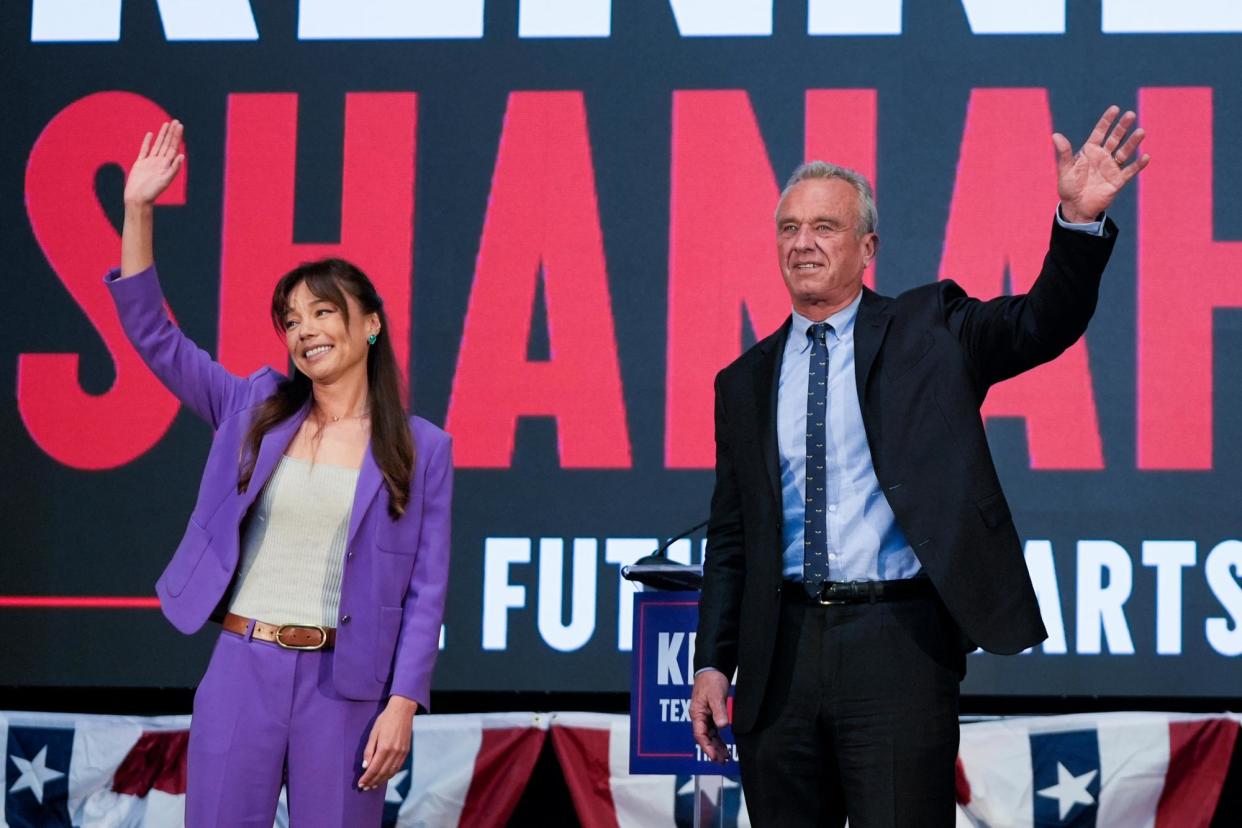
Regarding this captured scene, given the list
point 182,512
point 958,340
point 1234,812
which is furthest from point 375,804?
point 1234,812

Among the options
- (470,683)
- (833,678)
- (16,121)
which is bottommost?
(470,683)

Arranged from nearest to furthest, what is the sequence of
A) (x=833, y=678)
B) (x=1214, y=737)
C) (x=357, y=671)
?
1. (x=833, y=678)
2. (x=357, y=671)
3. (x=1214, y=737)

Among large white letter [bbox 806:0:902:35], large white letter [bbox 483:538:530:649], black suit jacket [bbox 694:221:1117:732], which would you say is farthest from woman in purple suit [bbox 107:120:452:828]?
large white letter [bbox 806:0:902:35]

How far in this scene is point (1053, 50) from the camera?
4473 mm

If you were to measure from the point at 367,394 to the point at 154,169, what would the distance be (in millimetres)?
556

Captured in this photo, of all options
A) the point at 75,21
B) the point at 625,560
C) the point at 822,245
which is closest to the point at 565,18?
the point at 75,21

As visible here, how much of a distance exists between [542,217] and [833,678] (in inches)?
96.6

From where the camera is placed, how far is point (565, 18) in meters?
4.61

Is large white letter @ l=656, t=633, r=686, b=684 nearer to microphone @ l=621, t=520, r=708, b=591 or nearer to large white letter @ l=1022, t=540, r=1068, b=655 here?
Result: microphone @ l=621, t=520, r=708, b=591

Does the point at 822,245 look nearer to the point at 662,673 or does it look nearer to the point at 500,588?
the point at 662,673

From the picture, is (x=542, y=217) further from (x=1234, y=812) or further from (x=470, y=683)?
(x=1234, y=812)

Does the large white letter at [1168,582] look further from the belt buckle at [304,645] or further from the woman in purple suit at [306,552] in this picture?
the belt buckle at [304,645]

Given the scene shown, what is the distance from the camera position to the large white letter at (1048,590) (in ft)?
14.0

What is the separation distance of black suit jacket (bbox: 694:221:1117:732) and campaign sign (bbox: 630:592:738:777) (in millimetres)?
715
